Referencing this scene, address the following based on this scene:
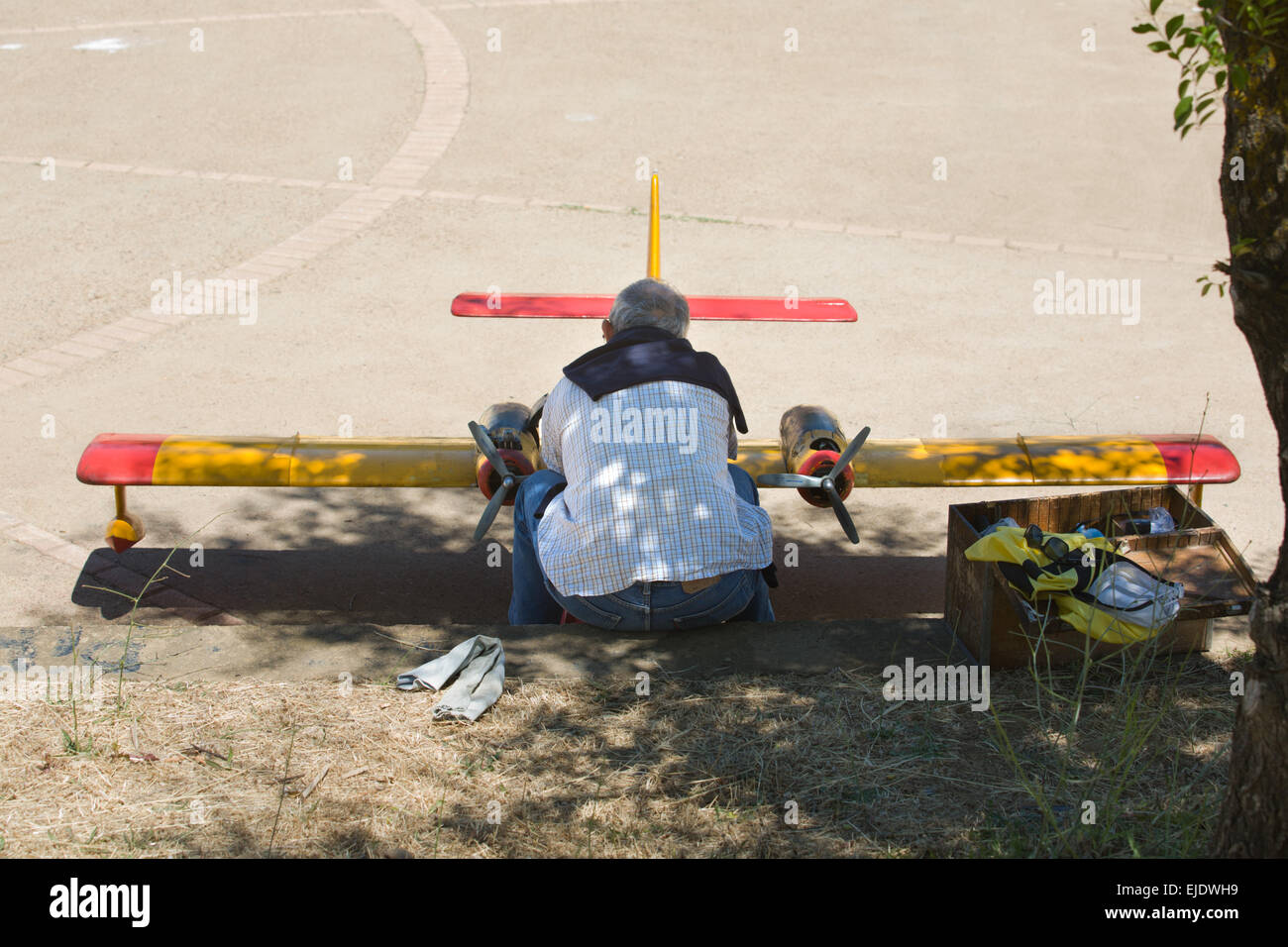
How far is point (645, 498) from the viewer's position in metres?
3.93

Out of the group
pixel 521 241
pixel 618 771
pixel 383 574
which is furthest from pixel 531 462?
pixel 521 241

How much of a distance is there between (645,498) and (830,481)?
4.26 ft

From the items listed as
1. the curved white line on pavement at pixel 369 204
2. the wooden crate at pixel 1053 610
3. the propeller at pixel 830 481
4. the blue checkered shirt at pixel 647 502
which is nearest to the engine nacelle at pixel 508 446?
the blue checkered shirt at pixel 647 502

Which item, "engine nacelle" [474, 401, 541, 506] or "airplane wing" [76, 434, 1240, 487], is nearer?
"engine nacelle" [474, 401, 541, 506]

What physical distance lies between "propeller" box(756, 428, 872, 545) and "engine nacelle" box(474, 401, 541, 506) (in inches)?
40.1

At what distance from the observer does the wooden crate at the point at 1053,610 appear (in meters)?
3.93

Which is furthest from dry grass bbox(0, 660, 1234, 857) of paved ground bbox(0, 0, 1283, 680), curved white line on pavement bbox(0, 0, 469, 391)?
curved white line on pavement bbox(0, 0, 469, 391)

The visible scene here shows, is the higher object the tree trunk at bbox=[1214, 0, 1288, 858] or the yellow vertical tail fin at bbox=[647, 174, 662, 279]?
the yellow vertical tail fin at bbox=[647, 174, 662, 279]

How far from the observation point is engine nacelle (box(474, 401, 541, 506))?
5.09 meters

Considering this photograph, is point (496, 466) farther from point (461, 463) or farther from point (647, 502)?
point (647, 502)

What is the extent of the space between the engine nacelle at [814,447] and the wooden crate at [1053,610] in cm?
76

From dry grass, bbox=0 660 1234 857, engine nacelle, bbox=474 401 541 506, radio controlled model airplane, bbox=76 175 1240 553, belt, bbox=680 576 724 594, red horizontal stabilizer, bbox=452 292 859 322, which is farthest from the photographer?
red horizontal stabilizer, bbox=452 292 859 322

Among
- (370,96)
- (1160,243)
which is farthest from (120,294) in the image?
(1160,243)

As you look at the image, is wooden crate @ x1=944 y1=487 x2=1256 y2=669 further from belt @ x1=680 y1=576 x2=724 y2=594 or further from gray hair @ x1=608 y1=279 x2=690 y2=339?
gray hair @ x1=608 y1=279 x2=690 y2=339
